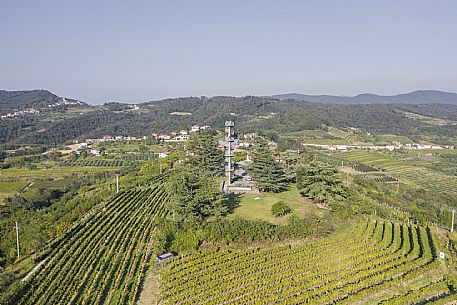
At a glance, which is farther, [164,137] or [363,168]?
[164,137]

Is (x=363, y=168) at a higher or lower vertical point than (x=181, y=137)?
lower

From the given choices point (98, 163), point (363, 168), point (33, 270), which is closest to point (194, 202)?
point (33, 270)

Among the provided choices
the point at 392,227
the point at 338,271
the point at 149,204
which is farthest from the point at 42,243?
the point at 392,227

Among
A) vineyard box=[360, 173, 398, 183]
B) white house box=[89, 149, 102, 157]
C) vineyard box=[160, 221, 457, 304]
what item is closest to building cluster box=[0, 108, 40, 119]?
white house box=[89, 149, 102, 157]

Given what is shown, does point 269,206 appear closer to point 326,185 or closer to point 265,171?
point 265,171

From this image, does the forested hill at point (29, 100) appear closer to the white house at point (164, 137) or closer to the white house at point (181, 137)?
the white house at point (164, 137)

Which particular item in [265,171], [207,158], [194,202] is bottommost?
[265,171]

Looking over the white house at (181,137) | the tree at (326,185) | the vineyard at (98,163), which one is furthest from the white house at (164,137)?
the tree at (326,185)
